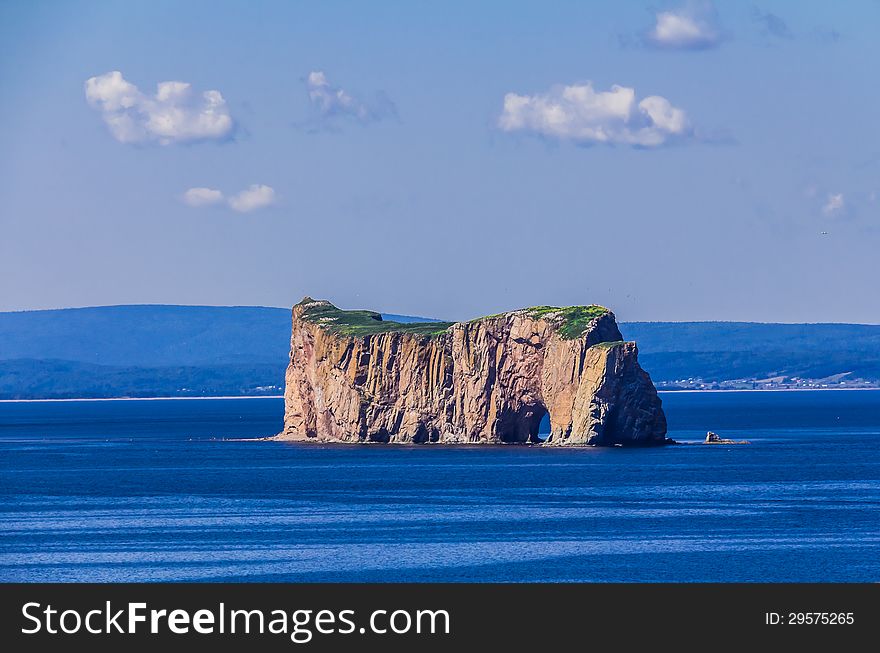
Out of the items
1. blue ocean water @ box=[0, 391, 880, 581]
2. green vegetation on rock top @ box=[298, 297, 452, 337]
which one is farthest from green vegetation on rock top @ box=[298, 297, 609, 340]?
blue ocean water @ box=[0, 391, 880, 581]

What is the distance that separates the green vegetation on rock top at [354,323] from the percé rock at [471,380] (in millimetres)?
208

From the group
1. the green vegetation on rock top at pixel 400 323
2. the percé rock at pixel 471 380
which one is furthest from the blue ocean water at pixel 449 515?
the green vegetation on rock top at pixel 400 323

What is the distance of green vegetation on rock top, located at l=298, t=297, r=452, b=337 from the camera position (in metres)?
171

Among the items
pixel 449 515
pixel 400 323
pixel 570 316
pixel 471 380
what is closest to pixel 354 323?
pixel 400 323

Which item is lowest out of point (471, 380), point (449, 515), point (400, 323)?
point (449, 515)

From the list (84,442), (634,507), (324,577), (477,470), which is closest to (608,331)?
(477,470)

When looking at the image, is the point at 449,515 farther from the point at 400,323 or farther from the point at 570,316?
the point at 400,323

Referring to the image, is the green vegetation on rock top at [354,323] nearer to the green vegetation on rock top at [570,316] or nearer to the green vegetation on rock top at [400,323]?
the green vegetation on rock top at [400,323]

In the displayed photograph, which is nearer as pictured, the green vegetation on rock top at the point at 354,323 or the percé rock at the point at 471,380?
the percé rock at the point at 471,380

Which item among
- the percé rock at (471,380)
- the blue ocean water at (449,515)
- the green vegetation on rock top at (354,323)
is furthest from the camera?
the green vegetation on rock top at (354,323)

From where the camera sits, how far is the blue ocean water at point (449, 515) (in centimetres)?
7112

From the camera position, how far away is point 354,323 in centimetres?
17712

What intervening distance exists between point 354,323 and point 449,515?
8396 cm
